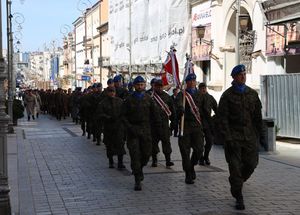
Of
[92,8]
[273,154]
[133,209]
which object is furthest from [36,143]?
[92,8]

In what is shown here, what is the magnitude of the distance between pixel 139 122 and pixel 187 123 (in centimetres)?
87

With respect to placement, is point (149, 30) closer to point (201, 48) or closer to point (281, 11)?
point (201, 48)

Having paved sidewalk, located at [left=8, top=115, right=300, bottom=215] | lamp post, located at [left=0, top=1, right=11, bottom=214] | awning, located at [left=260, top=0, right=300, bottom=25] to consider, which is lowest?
paved sidewalk, located at [left=8, top=115, right=300, bottom=215]

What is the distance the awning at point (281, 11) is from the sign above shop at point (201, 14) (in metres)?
8.14

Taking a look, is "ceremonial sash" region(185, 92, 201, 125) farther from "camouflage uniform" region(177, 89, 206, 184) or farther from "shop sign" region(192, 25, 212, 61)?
"shop sign" region(192, 25, 212, 61)

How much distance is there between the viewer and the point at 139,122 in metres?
9.53

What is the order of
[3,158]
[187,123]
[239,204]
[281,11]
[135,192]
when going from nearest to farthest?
[3,158], [239,204], [135,192], [187,123], [281,11]

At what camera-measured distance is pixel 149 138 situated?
31.1 ft

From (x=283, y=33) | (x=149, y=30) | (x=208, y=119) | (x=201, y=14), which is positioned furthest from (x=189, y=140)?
(x=149, y=30)

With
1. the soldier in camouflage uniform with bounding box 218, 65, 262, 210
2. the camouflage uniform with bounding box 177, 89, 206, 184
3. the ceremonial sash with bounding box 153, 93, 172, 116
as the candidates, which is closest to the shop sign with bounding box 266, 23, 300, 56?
the ceremonial sash with bounding box 153, 93, 172, 116

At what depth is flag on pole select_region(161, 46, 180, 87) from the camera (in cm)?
1251

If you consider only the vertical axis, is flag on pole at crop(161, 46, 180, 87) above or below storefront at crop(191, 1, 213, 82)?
below

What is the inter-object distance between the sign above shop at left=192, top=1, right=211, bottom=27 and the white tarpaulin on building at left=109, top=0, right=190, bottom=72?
735mm

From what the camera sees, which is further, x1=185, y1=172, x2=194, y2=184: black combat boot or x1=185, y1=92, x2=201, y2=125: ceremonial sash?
x1=185, y1=92, x2=201, y2=125: ceremonial sash
